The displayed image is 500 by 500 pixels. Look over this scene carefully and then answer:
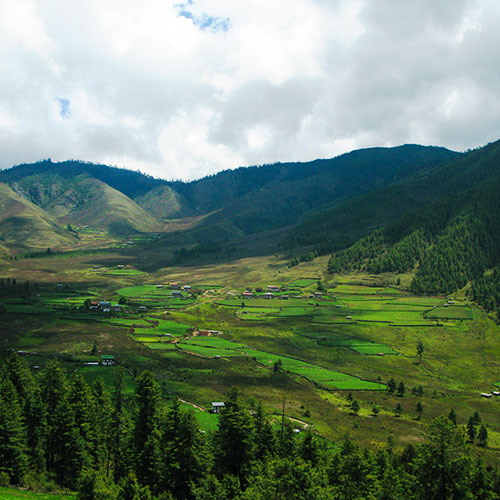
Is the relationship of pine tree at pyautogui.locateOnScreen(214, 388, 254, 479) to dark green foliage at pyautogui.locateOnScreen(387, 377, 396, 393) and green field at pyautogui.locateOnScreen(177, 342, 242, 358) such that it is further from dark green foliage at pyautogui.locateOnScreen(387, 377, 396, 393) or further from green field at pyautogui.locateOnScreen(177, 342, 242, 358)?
green field at pyautogui.locateOnScreen(177, 342, 242, 358)

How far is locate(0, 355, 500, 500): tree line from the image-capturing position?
35969 mm

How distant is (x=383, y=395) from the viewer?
105 metres

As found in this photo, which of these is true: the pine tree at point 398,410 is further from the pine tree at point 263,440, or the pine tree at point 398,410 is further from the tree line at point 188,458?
the pine tree at point 263,440

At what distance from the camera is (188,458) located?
4694 centimetres

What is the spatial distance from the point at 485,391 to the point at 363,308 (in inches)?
3134

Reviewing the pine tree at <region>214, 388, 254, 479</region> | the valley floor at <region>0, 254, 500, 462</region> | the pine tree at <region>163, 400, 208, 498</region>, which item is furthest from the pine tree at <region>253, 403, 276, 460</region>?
the valley floor at <region>0, 254, 500, 462</region>

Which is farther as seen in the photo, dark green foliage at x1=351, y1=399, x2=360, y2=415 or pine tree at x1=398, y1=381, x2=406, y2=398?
pine tree at x1=398, y1=381, x2=406, y2=398

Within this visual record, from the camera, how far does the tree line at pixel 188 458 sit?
36.0 m

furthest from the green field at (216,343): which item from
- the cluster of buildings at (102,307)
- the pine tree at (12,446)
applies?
the pine tree at (12,446)

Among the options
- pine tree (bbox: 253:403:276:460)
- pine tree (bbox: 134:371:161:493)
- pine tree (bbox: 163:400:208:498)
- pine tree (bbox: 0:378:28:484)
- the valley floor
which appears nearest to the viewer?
pine tree (bbox: 163:400:208:498)

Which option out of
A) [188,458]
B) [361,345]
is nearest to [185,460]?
[188,458]

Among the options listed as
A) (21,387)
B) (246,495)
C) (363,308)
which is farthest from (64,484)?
(363,308)

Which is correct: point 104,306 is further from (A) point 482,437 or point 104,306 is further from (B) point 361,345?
(A) point 482,437

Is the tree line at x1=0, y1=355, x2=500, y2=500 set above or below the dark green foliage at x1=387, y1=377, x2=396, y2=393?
above
